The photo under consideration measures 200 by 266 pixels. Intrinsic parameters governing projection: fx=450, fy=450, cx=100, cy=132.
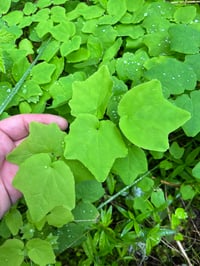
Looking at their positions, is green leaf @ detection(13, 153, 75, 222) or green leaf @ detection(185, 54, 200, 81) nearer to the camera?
green leaf @ detection(13, 153, 75, 222)

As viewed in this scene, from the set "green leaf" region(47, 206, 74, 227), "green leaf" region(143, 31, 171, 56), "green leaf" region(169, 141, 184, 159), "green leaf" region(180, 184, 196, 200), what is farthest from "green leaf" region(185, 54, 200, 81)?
"green leaf" region(47, 206, 74, 227)

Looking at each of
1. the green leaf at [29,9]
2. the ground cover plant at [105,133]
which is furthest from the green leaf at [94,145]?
the green leaf at [29,9]

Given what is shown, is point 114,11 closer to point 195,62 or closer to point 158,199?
point 195,62

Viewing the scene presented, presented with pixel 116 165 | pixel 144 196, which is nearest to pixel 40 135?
pixel 116 165

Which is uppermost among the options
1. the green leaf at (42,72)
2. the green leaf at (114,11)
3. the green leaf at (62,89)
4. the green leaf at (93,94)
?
the green leaf at (114,11)

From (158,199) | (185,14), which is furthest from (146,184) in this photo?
(185,14)

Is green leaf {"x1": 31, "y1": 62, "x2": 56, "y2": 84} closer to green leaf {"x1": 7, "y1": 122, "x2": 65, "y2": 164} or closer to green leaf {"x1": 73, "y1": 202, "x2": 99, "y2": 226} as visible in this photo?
green leaf {"x1": 7, "y1": 122, "x2": 65, "y2": 164}

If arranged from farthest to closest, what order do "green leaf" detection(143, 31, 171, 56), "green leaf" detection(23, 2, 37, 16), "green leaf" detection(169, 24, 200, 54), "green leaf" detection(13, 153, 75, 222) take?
"green leaf" detection(23, 2, 37, 16)
"green leaf" detection(143, 31, 171, 56)
"green leaf" detection(169, 24, 200, 54)
"green leaf" detection(13, 153, 75, 222)

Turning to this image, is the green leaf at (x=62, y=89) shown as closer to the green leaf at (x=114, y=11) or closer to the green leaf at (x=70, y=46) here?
the green leaf at (x=70, y=46)
